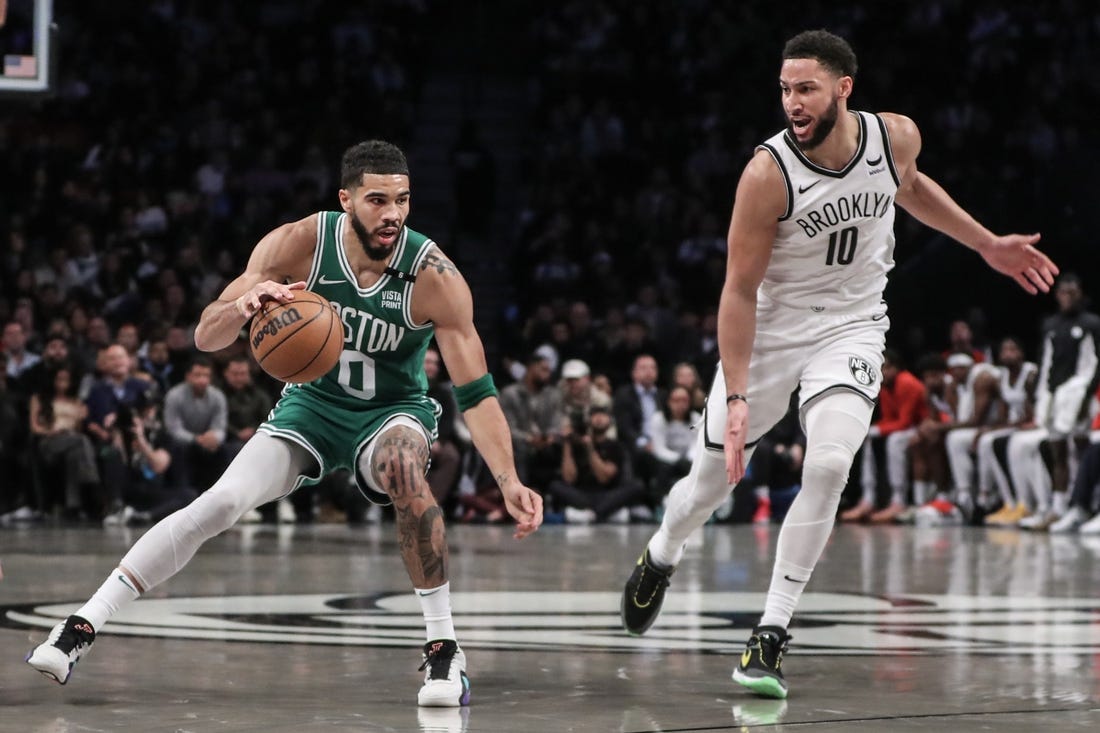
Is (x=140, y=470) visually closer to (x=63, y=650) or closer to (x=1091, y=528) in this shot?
(x=1091, y=528)

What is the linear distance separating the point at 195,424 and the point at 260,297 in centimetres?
1009

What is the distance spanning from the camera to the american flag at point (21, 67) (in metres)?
10.8

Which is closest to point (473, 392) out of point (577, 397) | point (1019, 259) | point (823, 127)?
point (823, 127)

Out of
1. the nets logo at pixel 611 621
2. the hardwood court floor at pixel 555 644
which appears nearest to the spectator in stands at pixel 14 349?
the hardwood court floor at pixel 555 644

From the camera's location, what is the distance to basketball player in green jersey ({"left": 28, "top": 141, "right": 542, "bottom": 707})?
227 inches

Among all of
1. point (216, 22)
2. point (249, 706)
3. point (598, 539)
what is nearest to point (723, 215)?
point (216, 22)

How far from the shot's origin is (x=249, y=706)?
5.34 metres

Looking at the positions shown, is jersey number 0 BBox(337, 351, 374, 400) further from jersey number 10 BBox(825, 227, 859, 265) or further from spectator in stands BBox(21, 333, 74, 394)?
spectator in stands BBox(21, 333, 74, 394)

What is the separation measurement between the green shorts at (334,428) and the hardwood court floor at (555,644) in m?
0.73

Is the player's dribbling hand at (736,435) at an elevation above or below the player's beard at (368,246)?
below

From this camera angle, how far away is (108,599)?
5.74 metres

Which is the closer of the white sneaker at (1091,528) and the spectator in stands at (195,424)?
the white sneaker at (1091,528)

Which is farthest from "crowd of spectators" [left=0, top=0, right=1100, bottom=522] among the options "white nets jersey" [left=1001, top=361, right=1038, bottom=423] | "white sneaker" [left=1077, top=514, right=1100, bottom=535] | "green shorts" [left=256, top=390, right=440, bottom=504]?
"green shorts" [left=256, top=390, right=440, bottom=504]

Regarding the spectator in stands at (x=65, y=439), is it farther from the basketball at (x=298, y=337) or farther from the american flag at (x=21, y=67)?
the basketball at (x=298, y=337)
